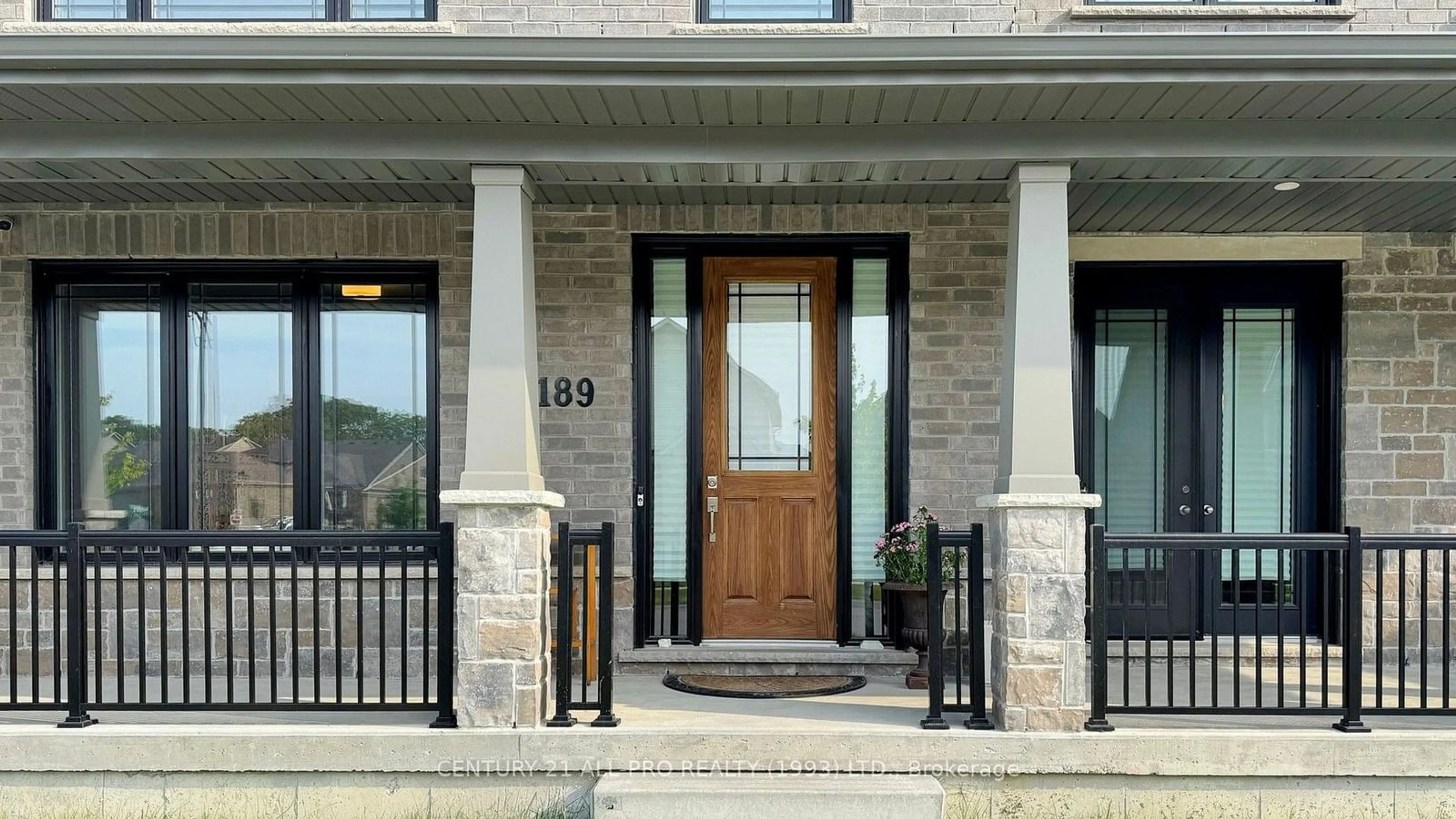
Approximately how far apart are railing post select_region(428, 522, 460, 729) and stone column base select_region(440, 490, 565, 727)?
0.17ft

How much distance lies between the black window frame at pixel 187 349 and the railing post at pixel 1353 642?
4624mm

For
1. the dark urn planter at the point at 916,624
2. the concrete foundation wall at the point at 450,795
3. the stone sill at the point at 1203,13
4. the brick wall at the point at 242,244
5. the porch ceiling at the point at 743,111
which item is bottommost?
the concrete foundation wall at the point at 450,795

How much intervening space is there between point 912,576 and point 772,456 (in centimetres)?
116

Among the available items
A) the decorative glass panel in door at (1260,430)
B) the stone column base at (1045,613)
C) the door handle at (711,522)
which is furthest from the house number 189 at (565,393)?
the decorative glass panel in door at (1260,430)

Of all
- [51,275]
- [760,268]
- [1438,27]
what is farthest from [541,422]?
[1438,27]

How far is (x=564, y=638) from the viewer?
17.0 ft

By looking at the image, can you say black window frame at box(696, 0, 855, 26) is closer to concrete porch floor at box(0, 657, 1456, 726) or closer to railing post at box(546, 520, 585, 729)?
railing post at box(546, 520, 585, 729)

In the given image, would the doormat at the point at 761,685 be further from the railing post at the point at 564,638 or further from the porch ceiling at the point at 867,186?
the porch ceiling at the point at 867,186

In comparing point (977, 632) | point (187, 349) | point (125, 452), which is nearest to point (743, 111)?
point (977, 632)

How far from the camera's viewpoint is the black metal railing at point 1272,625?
16.8 feet

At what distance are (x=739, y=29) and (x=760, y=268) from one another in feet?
4.38

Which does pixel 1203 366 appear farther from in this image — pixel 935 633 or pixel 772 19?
pixel 772 19

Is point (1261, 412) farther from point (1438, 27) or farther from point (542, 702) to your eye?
point (542, 702)

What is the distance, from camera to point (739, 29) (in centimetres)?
673
